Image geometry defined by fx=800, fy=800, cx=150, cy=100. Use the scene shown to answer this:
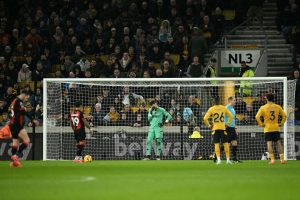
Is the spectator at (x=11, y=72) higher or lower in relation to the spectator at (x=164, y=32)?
lower

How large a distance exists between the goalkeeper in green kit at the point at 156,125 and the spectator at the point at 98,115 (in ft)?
4.78

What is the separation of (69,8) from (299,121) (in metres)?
10.1

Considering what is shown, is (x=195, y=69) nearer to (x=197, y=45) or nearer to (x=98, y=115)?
(x=197, y=45)

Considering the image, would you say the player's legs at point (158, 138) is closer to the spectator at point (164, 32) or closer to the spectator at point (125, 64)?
the spectator at point (125, 64)

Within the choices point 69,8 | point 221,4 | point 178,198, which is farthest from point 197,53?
point 178,198

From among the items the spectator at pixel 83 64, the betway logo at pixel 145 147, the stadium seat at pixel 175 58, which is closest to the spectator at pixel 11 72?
the spectator at pixel 83 64

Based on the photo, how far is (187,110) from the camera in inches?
939

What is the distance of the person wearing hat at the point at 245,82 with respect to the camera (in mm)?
23859

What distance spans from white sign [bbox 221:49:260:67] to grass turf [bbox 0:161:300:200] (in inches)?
254

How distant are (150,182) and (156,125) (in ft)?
30.4

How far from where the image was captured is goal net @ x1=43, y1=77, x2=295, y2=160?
2345cm

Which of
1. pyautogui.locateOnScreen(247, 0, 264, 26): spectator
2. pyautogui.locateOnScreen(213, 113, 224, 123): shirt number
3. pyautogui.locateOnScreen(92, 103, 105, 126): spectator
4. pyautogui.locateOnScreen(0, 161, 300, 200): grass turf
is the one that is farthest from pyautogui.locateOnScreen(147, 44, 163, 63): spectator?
pyautogui.locateOnScreen(0, 161, 300, 200): grass turf

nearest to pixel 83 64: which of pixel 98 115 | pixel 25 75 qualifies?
pixel 25 75

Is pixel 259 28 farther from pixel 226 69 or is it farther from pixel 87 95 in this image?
pixel 87 95
